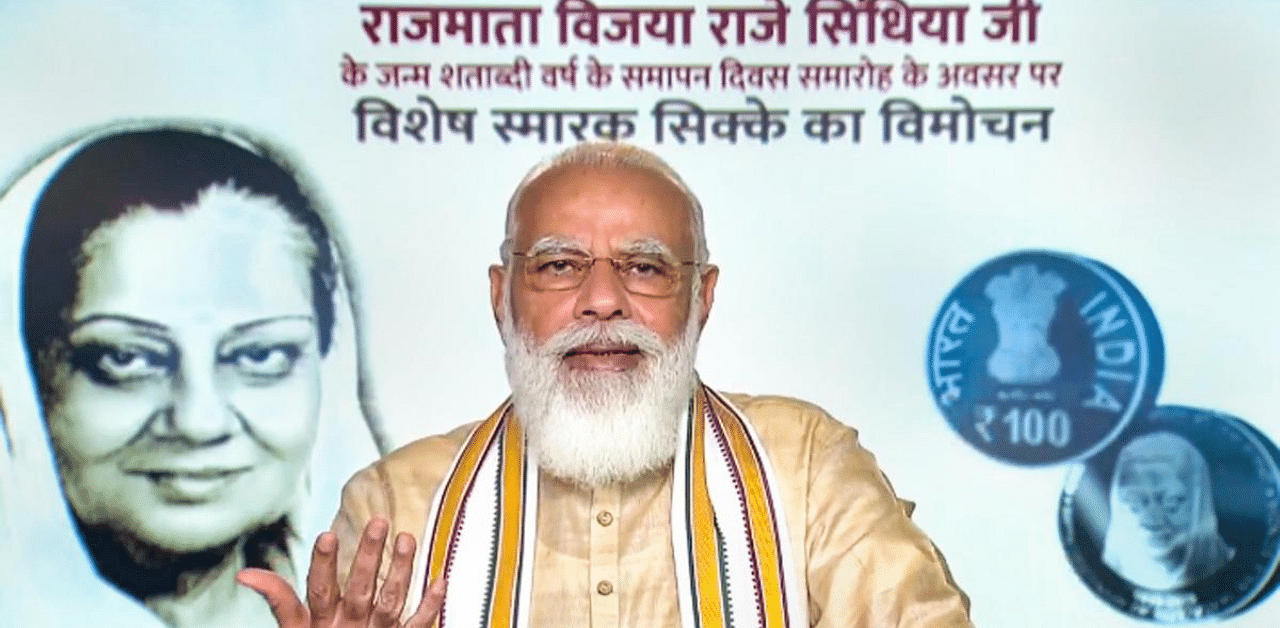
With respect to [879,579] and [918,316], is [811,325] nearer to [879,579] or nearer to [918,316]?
A: [918,316]

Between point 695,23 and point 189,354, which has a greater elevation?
point 695,23

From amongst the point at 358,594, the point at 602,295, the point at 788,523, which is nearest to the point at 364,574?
the point at 358,594

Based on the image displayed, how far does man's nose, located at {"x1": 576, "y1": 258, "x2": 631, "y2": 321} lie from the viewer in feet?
8.90

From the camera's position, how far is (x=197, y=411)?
3.88 m

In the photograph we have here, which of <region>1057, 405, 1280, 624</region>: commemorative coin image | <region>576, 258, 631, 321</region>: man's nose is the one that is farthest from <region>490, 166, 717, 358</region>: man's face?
<region>1057, 405, 1280, 624</region>: commemorative coin image

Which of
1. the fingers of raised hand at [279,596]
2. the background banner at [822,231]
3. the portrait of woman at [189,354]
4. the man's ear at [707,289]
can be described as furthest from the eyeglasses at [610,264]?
the portrait of woman at [189,354]

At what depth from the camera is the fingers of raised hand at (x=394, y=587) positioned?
7.63ft

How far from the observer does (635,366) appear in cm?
280

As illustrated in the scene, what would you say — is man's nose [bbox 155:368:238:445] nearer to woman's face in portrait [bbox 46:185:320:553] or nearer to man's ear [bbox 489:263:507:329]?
woman's face in portrait [bbox 46:185:320:553]

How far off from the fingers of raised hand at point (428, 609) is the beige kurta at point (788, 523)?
42 centimetres

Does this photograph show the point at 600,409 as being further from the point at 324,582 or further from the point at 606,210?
the point at 324,582

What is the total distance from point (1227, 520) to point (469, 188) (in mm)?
1728

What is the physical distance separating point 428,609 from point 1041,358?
1862 mm

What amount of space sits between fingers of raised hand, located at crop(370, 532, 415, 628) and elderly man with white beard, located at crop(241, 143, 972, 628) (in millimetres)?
317
